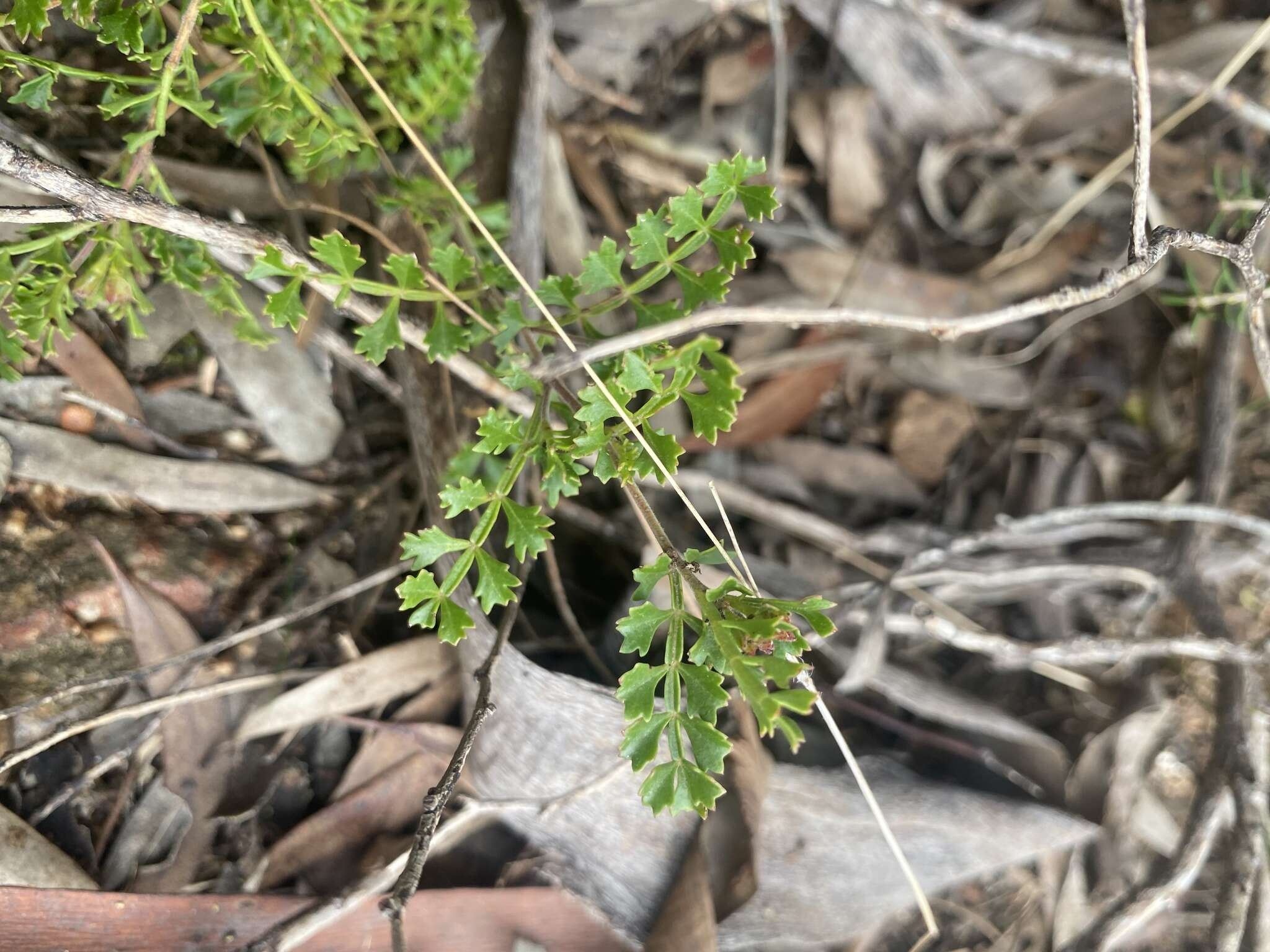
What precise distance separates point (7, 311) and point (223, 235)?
0.38 m

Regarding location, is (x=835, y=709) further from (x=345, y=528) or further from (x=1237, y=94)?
(x=1237, y=94)

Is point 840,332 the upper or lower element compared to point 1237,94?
lower

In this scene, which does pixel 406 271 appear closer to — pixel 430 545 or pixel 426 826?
pixel 430 545

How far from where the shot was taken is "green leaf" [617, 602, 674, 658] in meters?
1.08

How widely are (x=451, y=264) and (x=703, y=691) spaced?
753mm

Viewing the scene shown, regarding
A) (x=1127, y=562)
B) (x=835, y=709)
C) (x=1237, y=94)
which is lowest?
(x=835, y=709)

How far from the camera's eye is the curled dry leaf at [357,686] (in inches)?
61.5

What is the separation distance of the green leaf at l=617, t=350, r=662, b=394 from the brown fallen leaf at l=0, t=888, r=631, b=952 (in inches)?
42.6

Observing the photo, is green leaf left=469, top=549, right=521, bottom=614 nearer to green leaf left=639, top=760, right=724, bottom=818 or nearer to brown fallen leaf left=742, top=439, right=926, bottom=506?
green leaf left=639, top=760, right=724, bottom=818

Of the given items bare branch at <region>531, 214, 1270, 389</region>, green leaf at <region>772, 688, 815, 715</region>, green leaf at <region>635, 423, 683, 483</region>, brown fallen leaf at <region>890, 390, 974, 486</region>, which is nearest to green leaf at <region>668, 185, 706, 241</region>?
bare branch at <region>531, 214, 1270, 389</region>

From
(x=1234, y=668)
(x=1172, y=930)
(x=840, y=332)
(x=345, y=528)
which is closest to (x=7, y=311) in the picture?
(x=345, y=528)

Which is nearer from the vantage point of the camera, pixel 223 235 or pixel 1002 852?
pixel 223 235

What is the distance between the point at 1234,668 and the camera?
76.7 inches

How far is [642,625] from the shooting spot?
1086mm
